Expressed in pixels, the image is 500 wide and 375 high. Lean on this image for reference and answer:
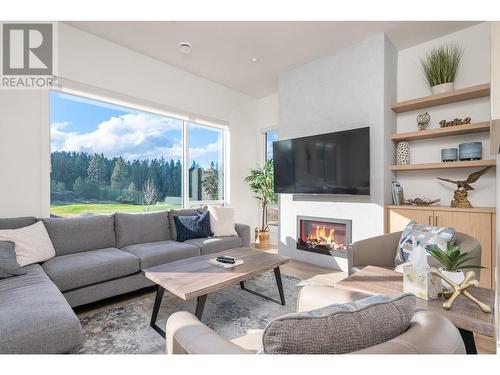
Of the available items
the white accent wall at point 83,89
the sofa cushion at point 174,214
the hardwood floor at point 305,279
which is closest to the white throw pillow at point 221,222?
the sofa cushion at point 174,214

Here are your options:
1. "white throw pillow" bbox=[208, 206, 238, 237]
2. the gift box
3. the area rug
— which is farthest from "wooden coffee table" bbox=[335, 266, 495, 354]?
"white throw pillow" bbox=[208, 206, 238, 237]

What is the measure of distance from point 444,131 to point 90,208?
14.0 feet

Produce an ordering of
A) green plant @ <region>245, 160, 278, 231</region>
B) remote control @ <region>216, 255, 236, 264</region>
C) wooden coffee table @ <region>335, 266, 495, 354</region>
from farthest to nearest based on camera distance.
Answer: green plant @ <region>245, 160, 278, 231</region> → remote control @ <region>216, 255, 236, 264</region> → wooden coffee table @ <region>335, 266, 495, 354</region>

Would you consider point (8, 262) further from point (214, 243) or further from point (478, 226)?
point (478, 226)

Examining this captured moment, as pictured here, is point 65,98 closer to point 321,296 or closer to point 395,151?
point 321,296

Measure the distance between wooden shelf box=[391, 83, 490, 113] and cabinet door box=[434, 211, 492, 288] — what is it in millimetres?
1273

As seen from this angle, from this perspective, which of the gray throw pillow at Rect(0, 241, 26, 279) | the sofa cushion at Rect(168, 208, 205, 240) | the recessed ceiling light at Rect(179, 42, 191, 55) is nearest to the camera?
the gray throw pillow at Rect(0, 241, 26, 279)

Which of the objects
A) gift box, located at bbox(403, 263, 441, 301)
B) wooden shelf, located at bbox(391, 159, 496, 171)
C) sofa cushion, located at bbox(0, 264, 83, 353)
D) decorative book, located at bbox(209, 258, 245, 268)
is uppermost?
wooden shelf, located at bbox(391, 159, 496, 171)

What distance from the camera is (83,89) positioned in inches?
118

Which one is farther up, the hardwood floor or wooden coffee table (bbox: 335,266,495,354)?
wooden coffee table (bbox: 335,266,495,354)

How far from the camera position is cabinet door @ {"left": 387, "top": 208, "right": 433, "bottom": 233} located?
9.27 ft

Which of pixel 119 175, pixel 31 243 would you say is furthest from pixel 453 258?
pixel 119 175

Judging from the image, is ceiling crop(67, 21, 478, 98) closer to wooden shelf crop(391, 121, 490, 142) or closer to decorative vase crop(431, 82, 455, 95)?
decorative vase crop(431, 82, 455, 95)
